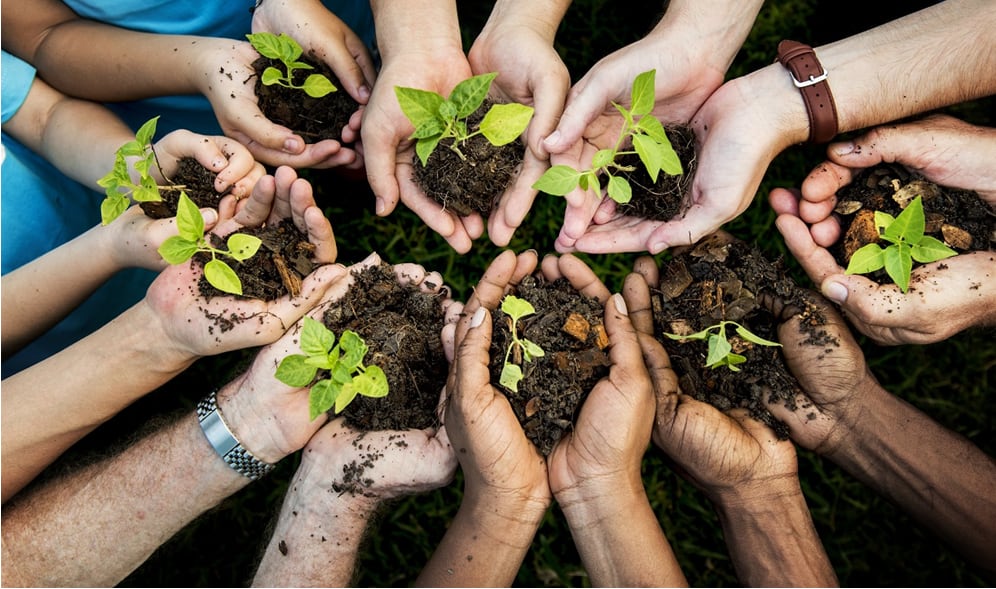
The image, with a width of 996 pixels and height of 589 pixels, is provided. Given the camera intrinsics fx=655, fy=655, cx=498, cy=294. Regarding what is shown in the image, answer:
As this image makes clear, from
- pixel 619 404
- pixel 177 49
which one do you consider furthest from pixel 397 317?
pixel 177 49

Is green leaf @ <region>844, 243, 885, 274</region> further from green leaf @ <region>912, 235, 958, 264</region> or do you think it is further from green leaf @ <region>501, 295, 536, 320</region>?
green leaf @ <region>501, 295, 536, 320</region>

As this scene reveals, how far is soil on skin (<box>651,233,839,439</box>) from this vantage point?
7.77 feet

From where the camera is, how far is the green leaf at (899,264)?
6.84ft

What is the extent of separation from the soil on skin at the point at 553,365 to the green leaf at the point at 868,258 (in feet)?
2.80

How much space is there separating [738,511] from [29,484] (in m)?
2.71

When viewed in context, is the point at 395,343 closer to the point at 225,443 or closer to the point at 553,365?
the point at 553,365

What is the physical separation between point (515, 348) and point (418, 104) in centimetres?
87

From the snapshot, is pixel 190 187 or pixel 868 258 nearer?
pixel 868 258

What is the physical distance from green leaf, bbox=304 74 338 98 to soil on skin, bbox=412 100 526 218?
417mm

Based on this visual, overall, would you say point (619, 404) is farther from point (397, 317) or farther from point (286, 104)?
point (286, 104)

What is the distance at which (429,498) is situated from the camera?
3320 millimetres

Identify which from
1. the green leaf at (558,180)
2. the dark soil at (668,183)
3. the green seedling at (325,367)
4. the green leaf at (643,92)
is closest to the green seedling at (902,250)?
the dark soil at (668,183)

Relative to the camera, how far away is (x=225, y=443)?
2479mm

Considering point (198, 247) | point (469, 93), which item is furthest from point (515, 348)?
point (198, 247)
